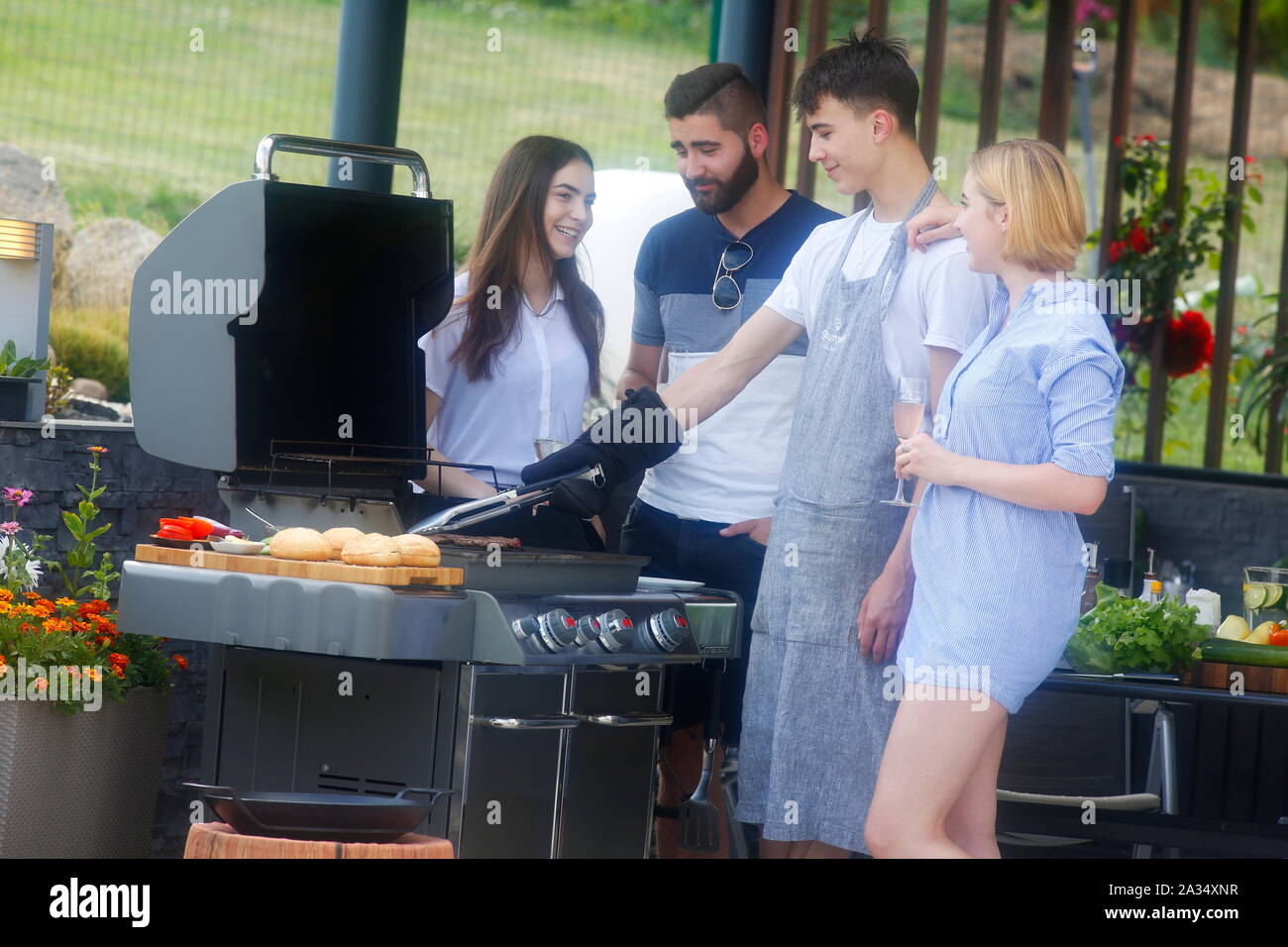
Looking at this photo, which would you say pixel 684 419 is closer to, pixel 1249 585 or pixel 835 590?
pixel 835 590

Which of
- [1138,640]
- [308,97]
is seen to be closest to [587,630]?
[1138,640]

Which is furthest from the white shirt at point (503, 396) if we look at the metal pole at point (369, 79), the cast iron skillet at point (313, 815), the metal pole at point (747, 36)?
the metal pole at point (747, 36)

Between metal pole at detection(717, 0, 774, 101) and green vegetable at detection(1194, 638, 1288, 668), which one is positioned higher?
metal pole at detection(717, 0, 774, 101)

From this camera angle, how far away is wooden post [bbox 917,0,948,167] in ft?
19.1

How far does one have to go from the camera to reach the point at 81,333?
4.48 metres

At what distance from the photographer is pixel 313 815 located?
2434mm

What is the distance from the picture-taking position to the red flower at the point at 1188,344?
18.5ft

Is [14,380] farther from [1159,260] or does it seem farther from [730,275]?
[1159,260]

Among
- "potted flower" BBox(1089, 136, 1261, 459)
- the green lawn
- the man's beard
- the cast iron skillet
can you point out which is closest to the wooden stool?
the cast iron skillet

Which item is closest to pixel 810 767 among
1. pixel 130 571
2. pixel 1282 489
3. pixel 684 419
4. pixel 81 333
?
pixel 684 419

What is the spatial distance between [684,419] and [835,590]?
0.50m

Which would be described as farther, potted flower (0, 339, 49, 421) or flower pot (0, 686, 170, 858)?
potted flower (0, 339, 49, 421)

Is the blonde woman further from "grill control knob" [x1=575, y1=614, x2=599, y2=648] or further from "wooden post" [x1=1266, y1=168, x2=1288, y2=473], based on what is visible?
"wooden post" [x1=1266, y1=168, x2=1288, y2=473]

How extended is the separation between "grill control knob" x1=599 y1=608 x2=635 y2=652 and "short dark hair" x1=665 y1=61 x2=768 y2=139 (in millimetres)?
1316
